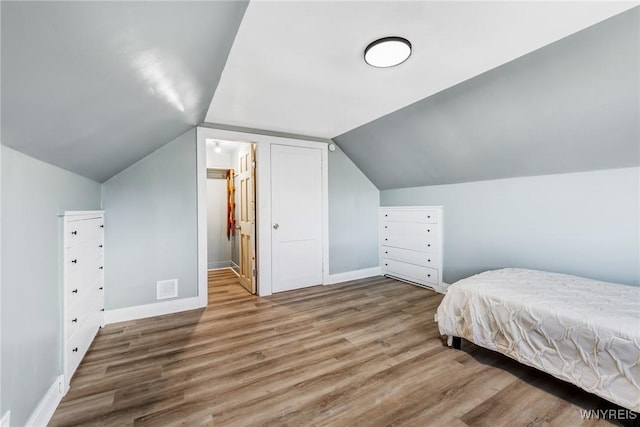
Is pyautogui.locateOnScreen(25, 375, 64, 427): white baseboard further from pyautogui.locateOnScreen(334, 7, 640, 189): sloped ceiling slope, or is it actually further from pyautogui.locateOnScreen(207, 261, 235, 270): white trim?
pyautogui.locateOnScreen(207, 261, 235, 270): white trim

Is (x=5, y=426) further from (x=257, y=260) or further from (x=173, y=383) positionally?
(x=257, y=260)

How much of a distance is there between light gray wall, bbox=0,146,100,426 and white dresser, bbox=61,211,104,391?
0.07 meters

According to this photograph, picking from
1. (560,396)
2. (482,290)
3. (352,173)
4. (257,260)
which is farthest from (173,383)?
(352,173)

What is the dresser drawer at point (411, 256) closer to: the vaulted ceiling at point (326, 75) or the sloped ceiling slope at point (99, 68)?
the vaulted ceiling at point (326, 75)

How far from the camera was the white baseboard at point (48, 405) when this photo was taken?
1337 millimetres

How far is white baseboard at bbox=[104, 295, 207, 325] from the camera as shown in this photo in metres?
2.76

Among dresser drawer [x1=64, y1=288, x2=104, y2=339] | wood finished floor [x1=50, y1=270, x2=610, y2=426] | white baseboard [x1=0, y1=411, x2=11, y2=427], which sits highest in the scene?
dresser drawer [x1=64, y1=288, x2=104, y2=339]

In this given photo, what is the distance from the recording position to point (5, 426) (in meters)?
1.09

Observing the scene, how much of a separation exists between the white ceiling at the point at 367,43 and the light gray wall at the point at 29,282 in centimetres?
139

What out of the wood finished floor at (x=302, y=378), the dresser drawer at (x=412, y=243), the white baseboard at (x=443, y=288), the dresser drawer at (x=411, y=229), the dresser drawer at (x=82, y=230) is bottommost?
the wood finished floor at (x=302, y=378)

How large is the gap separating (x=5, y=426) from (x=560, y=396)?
2.87 m

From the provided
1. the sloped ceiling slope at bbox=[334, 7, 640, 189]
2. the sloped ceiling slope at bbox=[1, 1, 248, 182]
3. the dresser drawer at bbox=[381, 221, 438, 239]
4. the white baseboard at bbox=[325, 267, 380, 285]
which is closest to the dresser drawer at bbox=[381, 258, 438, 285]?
the white baseboard at bbox=[325, 267, 380, 285]

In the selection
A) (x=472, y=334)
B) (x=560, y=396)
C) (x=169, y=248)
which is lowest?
(x=560, y=396)

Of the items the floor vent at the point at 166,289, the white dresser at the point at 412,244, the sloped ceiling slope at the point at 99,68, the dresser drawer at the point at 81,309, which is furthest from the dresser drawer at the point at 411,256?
the dresser drawer at the point at 81,309
